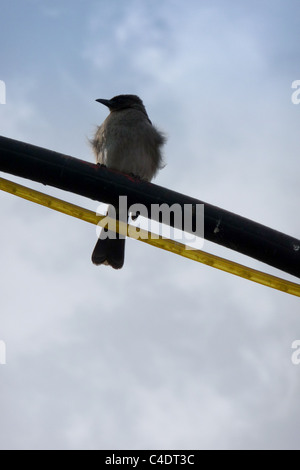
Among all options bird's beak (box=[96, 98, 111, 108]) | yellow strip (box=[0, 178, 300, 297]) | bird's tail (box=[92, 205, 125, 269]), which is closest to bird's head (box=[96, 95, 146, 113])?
bird's beak (box=[96, 98, 111, 108])

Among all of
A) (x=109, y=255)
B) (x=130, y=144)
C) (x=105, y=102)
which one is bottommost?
(x=109, y=255)

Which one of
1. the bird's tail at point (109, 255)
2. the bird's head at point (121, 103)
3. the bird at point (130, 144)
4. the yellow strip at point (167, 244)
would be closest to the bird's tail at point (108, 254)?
the bird's tail at point (109, 255)

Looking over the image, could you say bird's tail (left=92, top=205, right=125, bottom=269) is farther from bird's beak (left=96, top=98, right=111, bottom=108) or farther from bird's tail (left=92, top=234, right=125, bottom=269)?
bird's beak (left=96, top=98, right=111, bottom=108)

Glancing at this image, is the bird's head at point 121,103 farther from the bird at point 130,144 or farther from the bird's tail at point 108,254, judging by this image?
the bird's tail at point 108,254

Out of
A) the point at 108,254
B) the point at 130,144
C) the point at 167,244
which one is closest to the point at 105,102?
the point at 130,144

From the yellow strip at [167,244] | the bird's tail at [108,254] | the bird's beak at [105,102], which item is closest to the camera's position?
the yellow strip at [167,244]

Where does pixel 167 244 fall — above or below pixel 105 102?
below

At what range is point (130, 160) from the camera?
7.38m

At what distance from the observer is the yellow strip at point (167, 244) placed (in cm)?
337

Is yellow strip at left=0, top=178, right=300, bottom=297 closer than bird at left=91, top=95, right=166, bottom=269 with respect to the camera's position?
Yes

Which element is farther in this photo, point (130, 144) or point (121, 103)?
point (121, 103)

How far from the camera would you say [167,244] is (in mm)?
3486

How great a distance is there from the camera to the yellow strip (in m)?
3.37

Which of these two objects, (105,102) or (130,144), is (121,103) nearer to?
(105,102)
